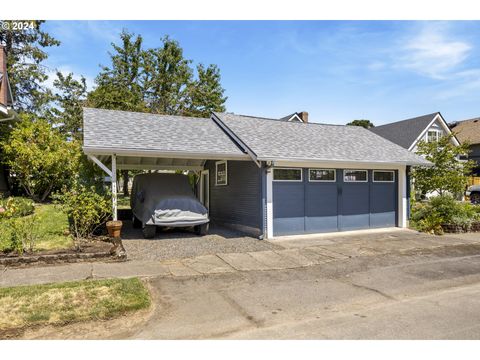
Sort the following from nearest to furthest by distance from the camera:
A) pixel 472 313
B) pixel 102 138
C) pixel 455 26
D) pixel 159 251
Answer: pixel 472 313
pixel 455 26
pixel 159 251
pixel 102 138

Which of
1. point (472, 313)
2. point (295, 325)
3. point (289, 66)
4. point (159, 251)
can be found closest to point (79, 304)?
point (295, 325)

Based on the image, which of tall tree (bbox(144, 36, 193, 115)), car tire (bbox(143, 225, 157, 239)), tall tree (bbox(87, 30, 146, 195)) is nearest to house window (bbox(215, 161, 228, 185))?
car tire (bbox(143, 225, 157, 239))

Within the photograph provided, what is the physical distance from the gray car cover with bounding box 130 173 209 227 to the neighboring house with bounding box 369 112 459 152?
20.0 m

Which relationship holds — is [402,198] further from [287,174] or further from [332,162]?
[287,174]

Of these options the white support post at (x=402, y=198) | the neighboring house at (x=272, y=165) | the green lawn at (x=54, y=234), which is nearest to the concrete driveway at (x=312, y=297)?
the green lawn at (x=54, y=234)

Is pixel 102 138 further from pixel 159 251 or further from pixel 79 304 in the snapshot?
pixel 79 304

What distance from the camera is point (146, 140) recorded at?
11.1 meters

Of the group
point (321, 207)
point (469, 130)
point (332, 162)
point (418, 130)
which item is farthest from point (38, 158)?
point (469, 130)

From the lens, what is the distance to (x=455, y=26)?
7270 mm

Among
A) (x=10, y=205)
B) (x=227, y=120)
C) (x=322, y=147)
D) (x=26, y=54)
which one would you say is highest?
(x=26, y=54)

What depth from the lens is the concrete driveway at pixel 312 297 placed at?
434 centimetres

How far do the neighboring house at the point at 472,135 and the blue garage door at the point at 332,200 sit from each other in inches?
950

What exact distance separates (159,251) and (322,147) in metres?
7.69

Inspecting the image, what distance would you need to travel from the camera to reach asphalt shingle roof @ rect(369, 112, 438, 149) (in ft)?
86.2
